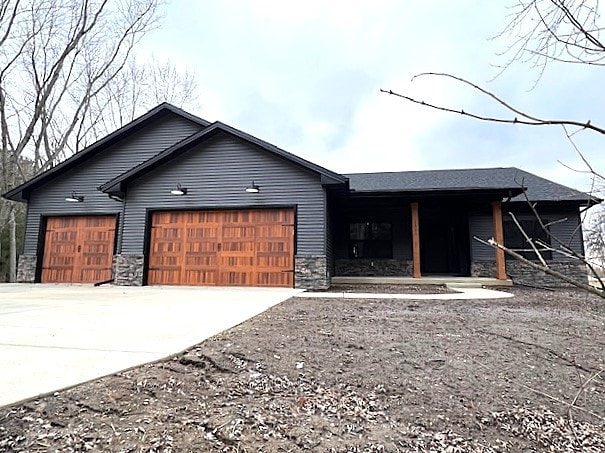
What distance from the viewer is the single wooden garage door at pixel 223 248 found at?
9.16 m

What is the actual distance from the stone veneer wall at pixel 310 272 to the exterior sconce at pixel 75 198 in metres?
7.37

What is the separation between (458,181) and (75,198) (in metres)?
13.1

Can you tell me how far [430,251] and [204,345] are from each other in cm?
1228

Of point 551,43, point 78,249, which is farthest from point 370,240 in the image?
point 551,43

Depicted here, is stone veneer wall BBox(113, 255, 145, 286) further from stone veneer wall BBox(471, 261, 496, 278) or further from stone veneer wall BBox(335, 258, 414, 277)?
stone veneer wall BBox(471, 261, 496, 278)

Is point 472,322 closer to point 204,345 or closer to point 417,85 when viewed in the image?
point 204,345

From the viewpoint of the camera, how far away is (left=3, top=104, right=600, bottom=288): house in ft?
30.2

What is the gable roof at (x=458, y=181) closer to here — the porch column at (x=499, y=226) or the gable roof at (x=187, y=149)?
the porch column at (x=499, y=226)

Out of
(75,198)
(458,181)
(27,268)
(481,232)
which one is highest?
(458,181)

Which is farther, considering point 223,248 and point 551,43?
point 223,248

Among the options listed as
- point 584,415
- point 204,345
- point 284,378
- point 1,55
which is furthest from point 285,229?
point 1,55

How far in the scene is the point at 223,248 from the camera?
943cm

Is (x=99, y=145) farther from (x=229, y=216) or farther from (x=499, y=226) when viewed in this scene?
(x=499, y=226)

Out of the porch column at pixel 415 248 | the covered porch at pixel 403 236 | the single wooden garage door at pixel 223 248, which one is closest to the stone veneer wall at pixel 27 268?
the single wooden garage door at pixel 223 248
